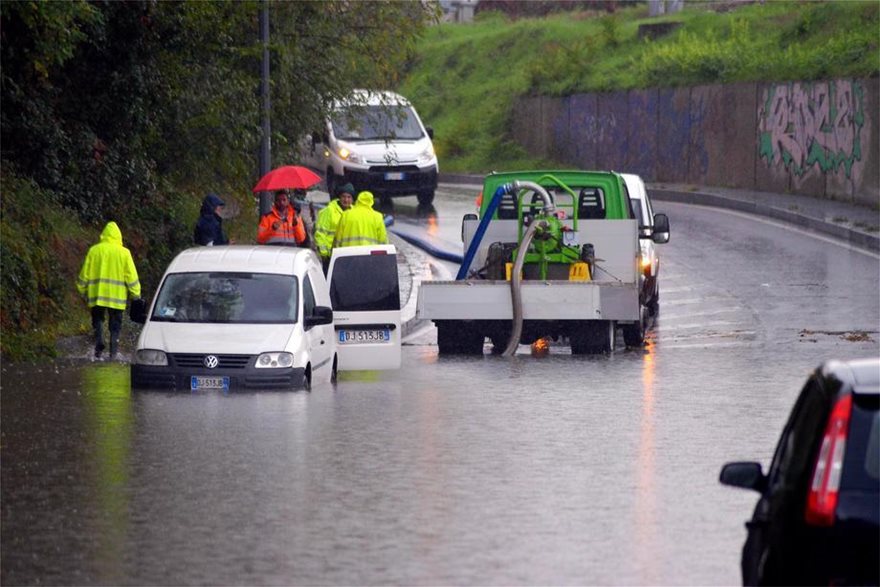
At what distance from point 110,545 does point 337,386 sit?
8230 millimetres

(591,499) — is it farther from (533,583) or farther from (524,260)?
(524,260)

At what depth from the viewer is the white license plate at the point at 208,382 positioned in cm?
1627

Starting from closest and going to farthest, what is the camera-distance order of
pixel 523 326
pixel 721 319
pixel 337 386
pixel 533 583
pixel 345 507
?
pixel 533 583 → pixel 345 507 → pixel 337 386 → pixel 523 326 → pixel 721 319

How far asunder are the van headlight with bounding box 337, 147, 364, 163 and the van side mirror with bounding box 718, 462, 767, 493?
102 ft

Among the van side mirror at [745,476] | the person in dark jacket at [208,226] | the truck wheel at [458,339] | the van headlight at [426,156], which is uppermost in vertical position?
the van headlight at [426,156]

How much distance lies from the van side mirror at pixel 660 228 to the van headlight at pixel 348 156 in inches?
599

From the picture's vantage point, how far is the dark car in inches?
218

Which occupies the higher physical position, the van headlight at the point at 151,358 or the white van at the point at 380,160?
the white van at the point at 380,160

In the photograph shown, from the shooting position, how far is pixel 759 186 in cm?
4425

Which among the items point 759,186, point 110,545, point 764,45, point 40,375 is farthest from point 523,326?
point 764,45

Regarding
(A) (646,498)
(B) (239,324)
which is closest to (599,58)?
(B) (239,324)

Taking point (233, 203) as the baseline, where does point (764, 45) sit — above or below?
above

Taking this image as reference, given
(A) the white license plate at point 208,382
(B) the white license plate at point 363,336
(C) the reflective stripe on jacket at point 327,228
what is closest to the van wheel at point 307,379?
(A) the white license plate at point 208,382

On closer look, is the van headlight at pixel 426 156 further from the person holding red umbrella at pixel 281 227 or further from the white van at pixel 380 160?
the person holding red umbrella at pixel 281 227
